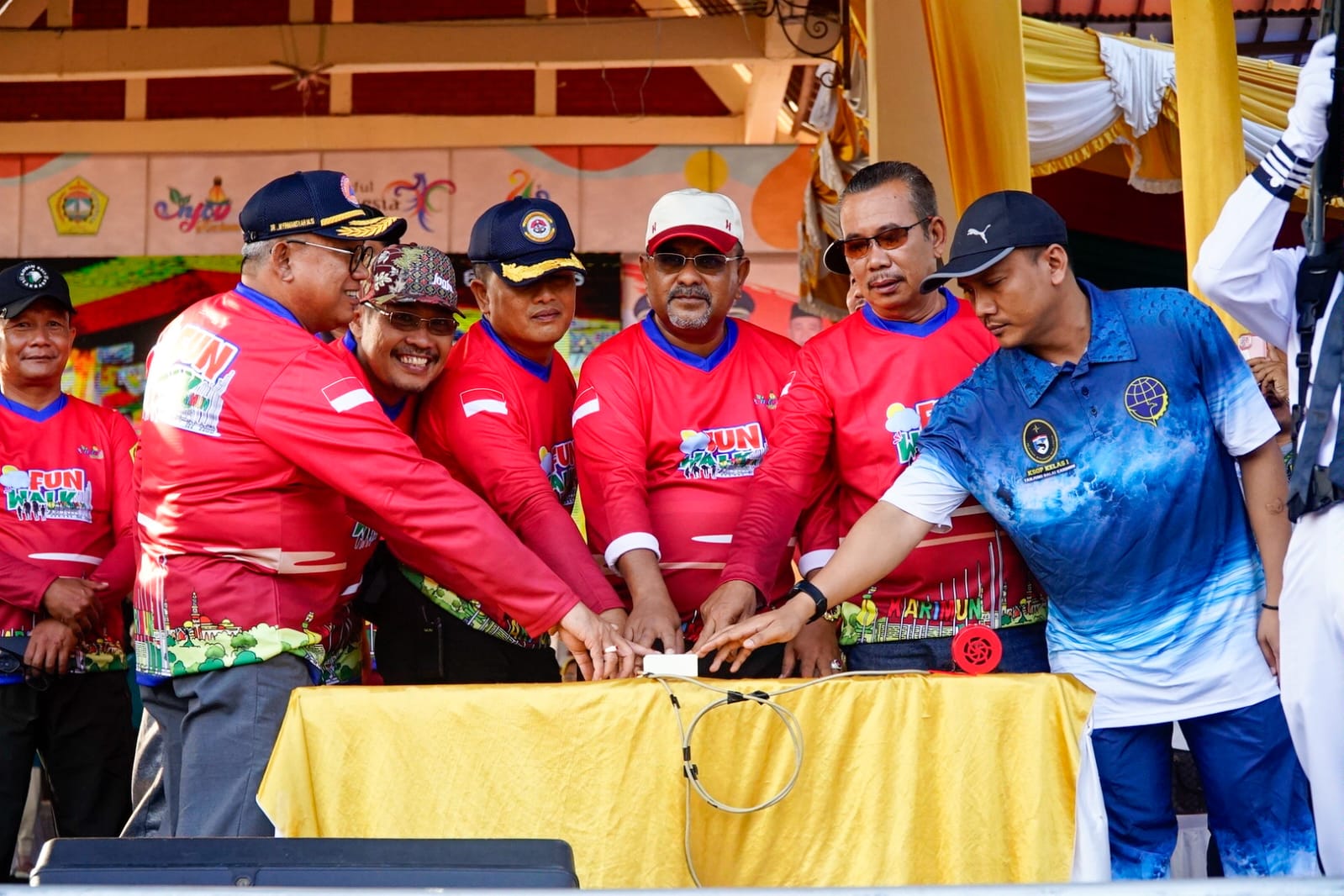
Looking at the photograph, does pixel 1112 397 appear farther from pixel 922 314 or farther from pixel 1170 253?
pixel 1170 253

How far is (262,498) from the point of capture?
2.71 meters

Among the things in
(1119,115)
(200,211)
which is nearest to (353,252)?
(1119,115)

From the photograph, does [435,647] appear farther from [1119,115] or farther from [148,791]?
[1119,115]

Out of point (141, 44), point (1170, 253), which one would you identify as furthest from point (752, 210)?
point (141, 44)

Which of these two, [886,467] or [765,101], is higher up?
[765,101]

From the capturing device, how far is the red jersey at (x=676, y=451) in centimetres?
311

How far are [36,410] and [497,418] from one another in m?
1.64

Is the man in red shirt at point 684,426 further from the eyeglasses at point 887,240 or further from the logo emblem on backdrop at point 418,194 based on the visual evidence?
the logo emblem on backdrop at point 418,194

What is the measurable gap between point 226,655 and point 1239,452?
6.33 feet

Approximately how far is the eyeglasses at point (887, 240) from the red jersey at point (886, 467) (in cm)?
14

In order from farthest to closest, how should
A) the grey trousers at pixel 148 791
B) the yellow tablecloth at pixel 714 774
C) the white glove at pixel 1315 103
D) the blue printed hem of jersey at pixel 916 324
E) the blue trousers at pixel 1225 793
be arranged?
the grey trousers at pixel 148 791 < the blue printed hem of jersey at pixel 916 324 < the blue trousers at pixel 1225 793 < the white glove at pixel 1315 103 < the yellow tablecloth at pixel 714 774

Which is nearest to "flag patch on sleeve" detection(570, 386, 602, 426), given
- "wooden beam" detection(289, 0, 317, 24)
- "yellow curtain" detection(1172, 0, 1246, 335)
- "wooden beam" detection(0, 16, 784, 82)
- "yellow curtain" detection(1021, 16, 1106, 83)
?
"yellow curtain" detection(1172, 0, 1246, 335)

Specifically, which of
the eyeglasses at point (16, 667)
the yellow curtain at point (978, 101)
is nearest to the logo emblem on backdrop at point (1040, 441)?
the yellow curtain at point (978, 101)

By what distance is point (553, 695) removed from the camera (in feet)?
7.52
